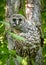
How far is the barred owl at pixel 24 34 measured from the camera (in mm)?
2109

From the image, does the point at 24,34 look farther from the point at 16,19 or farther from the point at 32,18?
the point at 32,18

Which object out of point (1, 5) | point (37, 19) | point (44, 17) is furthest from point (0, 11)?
point (37, 19)

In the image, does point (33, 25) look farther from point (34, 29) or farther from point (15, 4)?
point (15, 4)

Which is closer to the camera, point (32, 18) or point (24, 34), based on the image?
point (24, 34)

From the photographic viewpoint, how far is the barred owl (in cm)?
211

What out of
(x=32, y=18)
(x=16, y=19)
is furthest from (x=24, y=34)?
(x=32, y=18)

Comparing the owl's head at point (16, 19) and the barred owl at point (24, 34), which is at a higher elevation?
the owl's head at point (16, 19)

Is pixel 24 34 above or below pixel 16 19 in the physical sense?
below

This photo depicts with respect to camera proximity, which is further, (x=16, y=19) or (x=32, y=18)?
(x=32, y=18)

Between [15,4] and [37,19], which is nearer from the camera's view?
[15,4]

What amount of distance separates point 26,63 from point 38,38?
0.25 m

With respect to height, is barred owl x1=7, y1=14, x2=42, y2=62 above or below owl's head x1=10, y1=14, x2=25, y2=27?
below

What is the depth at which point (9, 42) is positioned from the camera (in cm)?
207

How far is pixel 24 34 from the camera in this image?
2.08 m
